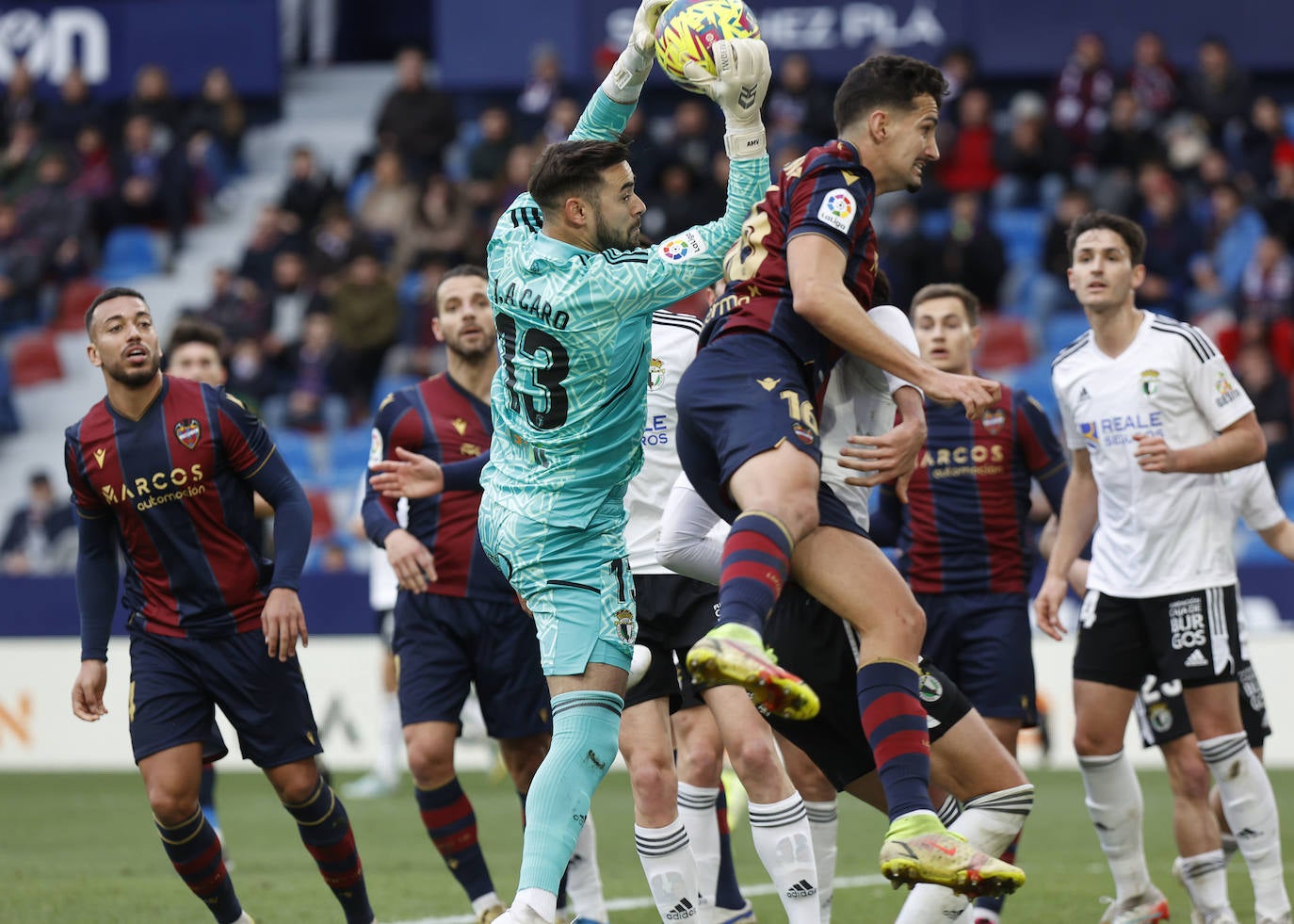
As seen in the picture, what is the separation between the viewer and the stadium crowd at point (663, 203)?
57.9 feet

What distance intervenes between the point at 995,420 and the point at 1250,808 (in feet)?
6.67

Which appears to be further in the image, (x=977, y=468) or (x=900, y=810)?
(x=977, y=468)

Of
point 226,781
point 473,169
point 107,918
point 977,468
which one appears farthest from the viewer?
point 473,169

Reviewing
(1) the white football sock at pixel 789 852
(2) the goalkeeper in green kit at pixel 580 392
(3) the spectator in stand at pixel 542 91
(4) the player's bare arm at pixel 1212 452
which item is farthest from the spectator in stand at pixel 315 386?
(2) the goalkeeper in green kit at pixel 580 392

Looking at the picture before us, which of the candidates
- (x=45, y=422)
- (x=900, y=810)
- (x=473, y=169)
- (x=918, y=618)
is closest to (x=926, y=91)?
(x=918, y=618)

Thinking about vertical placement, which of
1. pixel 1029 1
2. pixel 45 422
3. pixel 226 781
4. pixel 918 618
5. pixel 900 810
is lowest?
pixel 226 781

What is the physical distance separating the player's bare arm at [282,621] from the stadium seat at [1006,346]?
40.5 feet

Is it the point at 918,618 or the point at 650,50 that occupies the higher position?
the point at 650,50

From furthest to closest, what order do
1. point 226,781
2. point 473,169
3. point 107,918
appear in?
1. point 473,169
2. point 226,781
3. point 107,918

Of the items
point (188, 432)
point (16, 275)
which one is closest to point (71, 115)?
point (16, 275)

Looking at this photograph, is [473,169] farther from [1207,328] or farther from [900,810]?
[900,810]

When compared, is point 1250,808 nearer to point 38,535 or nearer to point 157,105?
point 38,535

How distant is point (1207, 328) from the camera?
55.0 feet

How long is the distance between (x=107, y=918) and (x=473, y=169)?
1379 cm
